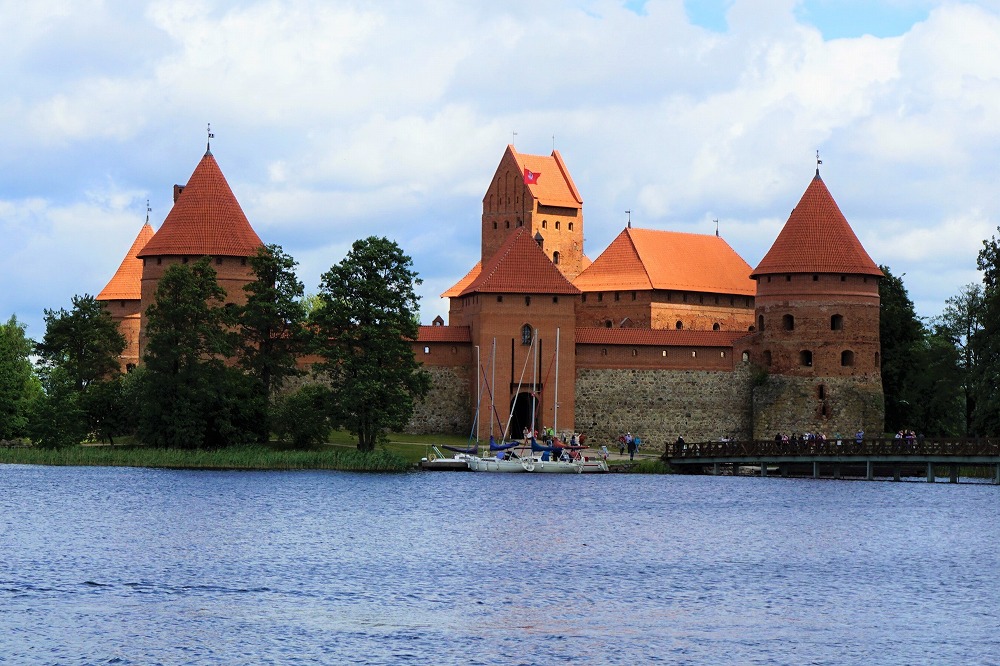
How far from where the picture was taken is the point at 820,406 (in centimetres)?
5084

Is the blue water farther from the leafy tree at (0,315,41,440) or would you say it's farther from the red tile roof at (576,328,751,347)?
the leafy tree at (0,315,41,440)

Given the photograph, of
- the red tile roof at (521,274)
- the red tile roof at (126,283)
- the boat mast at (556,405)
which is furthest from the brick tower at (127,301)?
the boat mast at (556,405)

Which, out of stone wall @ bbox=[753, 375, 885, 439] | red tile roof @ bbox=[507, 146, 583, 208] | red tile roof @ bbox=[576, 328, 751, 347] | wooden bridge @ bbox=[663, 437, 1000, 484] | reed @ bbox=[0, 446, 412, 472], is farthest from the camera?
red tile roof @ bbox=[507, 146, 583, 208]

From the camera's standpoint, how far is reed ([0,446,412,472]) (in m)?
42.6

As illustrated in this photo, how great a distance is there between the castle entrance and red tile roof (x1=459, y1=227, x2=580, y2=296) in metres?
3.16

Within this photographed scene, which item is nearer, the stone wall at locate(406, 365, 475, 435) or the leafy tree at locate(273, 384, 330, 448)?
the leafy tree at locate(273, 384, 330, 448)

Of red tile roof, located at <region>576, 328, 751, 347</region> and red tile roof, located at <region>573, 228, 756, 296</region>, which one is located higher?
red tile roof, located at <region>573, 228, 756, 296</region>

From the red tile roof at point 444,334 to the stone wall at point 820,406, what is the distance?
893 cm

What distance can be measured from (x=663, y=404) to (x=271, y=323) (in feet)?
41.2

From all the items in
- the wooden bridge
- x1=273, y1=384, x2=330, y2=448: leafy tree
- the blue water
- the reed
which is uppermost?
x1=273, y1=384, x2=330, y2=448: leafy tree

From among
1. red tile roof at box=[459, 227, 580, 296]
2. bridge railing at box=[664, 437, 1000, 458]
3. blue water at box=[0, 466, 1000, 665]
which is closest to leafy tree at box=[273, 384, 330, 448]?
blue water at box=[0, 466, 1000, 665]

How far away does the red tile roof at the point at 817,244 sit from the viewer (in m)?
51.0

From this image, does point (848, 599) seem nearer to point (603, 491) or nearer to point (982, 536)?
point (982, 536)

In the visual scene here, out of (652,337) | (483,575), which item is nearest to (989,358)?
(652,337)
